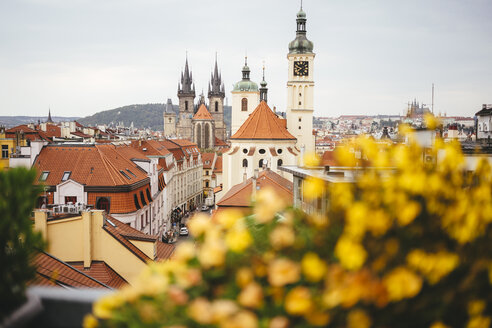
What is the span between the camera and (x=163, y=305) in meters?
2.34

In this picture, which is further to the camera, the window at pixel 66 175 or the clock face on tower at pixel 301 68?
the clock face on tower at pixel 301 68

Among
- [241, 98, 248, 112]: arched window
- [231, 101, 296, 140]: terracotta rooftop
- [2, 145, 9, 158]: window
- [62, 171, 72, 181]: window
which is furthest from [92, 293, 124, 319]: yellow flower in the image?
[241, 98, 248, 112]: arched window

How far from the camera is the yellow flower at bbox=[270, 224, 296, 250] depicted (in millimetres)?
2340

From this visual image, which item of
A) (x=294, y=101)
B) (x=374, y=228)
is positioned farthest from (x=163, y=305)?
(x=294, y=101)

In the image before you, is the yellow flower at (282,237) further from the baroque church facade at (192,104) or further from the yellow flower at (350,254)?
the baroque church facade at (192,104)

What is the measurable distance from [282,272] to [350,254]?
333 millimetres

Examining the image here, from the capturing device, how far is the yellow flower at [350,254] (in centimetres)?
210

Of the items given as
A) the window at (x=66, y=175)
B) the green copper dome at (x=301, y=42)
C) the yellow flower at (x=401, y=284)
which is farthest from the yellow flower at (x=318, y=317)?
the green copper dome at (x=301, y=42)

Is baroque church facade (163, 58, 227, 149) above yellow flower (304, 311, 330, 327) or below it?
above

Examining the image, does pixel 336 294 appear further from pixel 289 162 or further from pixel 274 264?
pixel 289 162

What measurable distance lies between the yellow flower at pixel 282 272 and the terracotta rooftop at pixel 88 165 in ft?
68.5

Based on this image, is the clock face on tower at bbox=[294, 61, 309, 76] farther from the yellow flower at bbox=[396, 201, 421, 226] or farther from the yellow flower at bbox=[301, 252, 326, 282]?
the yellow flower at bbox=[301, 252, 326, 282]

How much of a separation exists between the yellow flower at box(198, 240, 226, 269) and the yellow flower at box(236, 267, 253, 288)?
0.42 ft

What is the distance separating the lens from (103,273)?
14.2 meters
